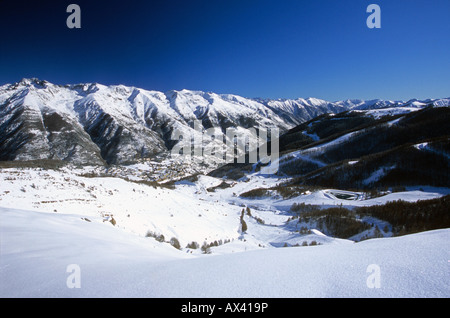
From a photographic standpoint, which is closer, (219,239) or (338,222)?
(219,239)

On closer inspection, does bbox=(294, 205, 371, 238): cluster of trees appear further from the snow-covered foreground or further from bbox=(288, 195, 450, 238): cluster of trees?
the snow-covered foreground

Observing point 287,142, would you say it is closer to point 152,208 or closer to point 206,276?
point 152,208

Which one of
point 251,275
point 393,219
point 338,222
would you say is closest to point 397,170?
point 393,219

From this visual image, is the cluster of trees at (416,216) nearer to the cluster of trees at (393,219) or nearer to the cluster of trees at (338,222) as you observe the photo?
the cluster of trees at (393,219)

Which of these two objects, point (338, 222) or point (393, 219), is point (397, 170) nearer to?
point (393, 219)

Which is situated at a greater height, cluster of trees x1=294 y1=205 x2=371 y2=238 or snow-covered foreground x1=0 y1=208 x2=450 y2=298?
snow-covered foreground x1=0 y1=208 x2=450 y2=298

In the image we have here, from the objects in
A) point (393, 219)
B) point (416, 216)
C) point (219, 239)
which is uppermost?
point (416, 216)

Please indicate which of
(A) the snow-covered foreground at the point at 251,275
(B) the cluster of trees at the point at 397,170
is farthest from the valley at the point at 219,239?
(B) the cluster of trees at the point at 397,170

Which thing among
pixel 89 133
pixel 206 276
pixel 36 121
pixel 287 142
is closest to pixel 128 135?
pixel 89 133

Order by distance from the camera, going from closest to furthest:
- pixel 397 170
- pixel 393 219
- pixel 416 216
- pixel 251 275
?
pixel 251 275, pixel 416 216, pixel 393 219, pixel 397 170

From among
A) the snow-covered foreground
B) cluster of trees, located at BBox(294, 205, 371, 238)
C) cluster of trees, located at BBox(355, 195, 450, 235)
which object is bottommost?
cluster of trees, located at BBox(294, 205, 371, 238)

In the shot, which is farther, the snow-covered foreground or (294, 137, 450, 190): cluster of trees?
(294, 137, 450, 190): cluster of trees

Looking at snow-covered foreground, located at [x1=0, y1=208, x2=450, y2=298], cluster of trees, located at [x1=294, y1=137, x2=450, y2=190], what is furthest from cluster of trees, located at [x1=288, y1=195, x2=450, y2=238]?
cluster of trees, located at [x1=294, y1=137, x2=450, y2=190]
